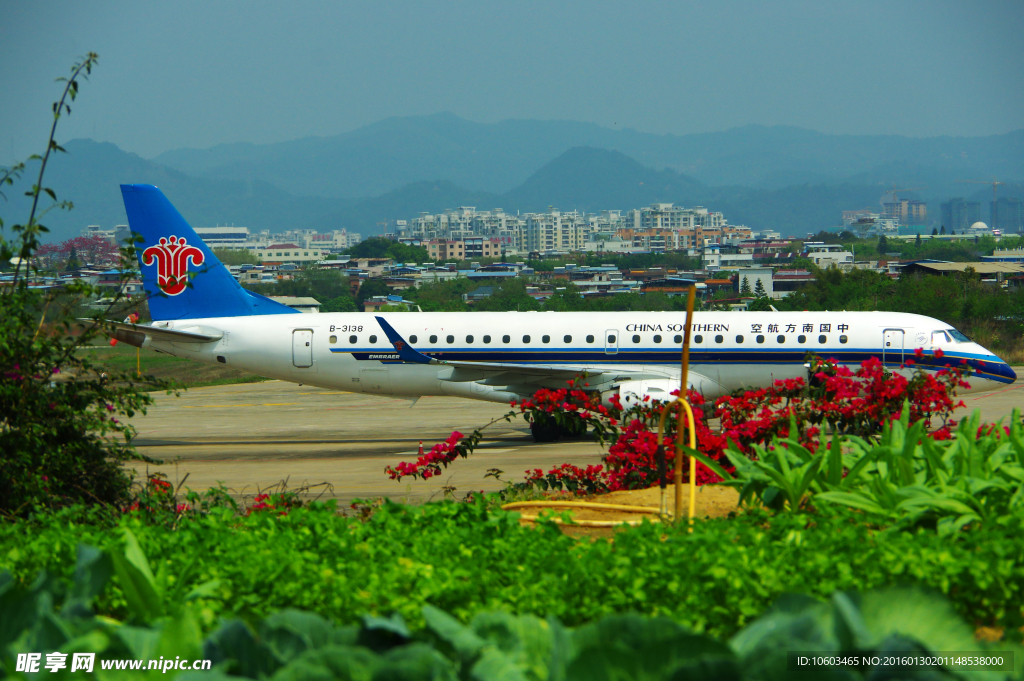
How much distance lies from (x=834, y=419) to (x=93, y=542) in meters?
9.65

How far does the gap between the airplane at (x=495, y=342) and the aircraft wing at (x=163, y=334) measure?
32 mm

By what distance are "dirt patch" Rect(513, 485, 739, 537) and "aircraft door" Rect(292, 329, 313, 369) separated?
1426 centimetres

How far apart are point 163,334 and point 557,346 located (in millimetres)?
10406

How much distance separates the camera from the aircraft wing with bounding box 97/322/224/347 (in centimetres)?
2369

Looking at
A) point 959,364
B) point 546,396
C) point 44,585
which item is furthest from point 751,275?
point 44,585

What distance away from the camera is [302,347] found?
24016 mm

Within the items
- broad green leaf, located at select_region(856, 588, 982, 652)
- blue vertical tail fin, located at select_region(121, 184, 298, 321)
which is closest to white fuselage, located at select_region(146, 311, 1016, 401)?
blue vertical tail fin, located at select_region(121, 184, 298, 321)

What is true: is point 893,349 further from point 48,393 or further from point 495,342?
point 48,393

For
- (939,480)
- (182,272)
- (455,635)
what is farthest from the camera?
(182,272)

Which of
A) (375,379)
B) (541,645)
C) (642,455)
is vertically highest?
(541,645)

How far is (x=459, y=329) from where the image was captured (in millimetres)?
23828

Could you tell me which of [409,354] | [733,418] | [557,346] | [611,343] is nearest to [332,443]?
[409,354]

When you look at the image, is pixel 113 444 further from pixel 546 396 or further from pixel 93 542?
pixel 546 396

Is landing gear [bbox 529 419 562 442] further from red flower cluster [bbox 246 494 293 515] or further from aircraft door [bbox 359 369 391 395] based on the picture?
red flower cluster [bbox 246 494 293 515]
